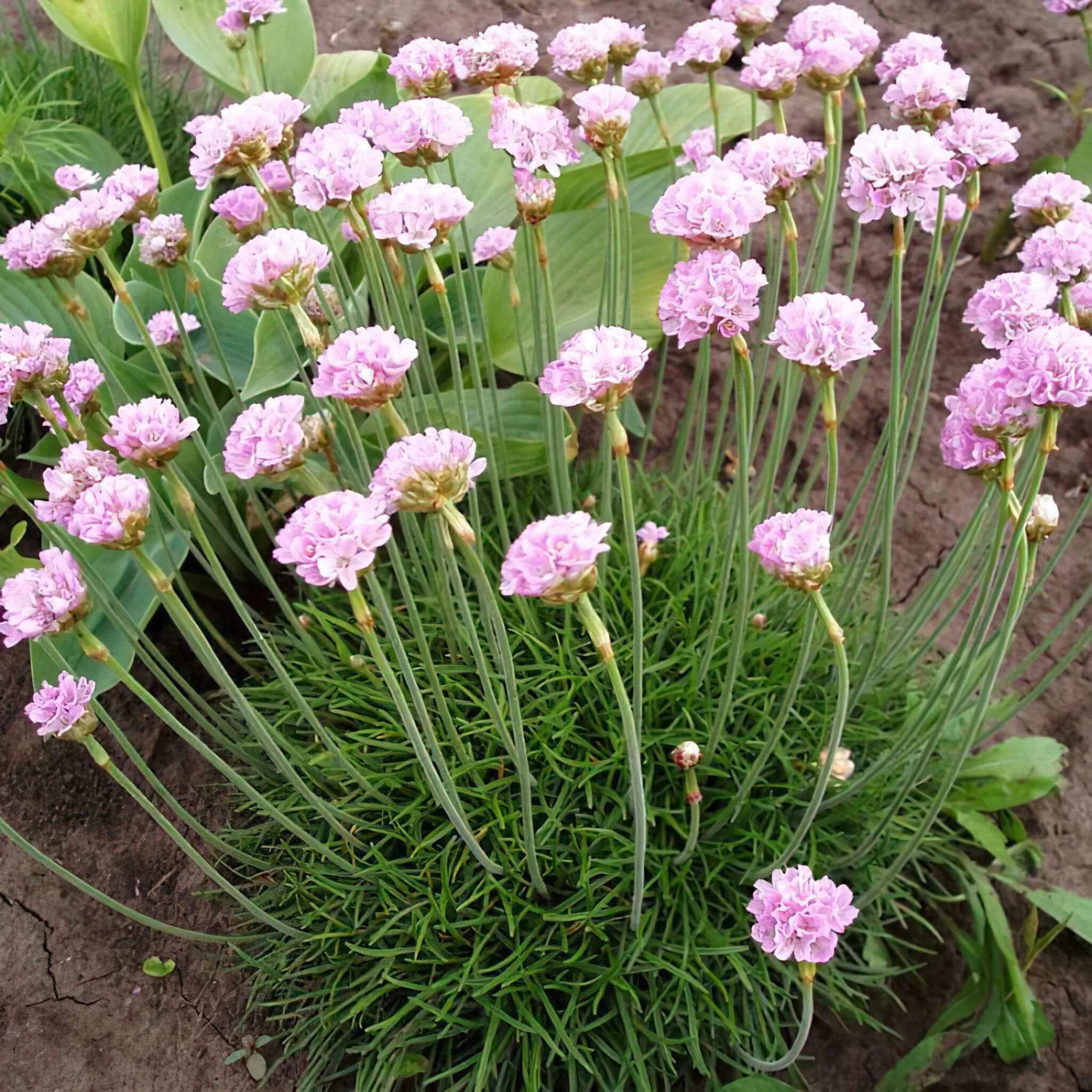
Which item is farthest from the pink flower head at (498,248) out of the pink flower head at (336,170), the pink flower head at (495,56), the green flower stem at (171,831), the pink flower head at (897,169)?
the green flower stem at (171,831)

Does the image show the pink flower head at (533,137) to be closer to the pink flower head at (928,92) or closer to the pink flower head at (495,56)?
the pink flower head at (495,56)

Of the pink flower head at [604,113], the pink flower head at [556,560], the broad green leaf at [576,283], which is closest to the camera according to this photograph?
the pink flower head at [556,560]

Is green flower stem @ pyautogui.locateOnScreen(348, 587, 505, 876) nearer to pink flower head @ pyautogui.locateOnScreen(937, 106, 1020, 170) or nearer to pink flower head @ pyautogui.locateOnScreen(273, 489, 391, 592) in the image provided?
pink flower head @ pyautogui.locateOnScreen(273, 489, 391, 592)

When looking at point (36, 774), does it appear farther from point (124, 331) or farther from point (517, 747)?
point (517, 747)

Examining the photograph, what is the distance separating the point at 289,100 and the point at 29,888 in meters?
0.94

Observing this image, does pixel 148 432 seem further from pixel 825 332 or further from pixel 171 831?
pixel 825 332

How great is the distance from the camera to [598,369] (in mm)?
624

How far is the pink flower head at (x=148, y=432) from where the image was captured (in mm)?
710

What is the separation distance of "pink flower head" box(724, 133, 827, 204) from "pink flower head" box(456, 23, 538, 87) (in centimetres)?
24

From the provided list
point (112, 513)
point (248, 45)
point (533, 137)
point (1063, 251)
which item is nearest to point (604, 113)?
point (533, 137)

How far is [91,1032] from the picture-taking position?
3.54 ft

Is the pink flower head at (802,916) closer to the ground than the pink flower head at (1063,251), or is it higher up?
closer to the ground

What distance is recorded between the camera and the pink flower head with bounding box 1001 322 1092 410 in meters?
0.65

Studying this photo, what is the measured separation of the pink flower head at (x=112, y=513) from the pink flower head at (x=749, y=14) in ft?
2.57
